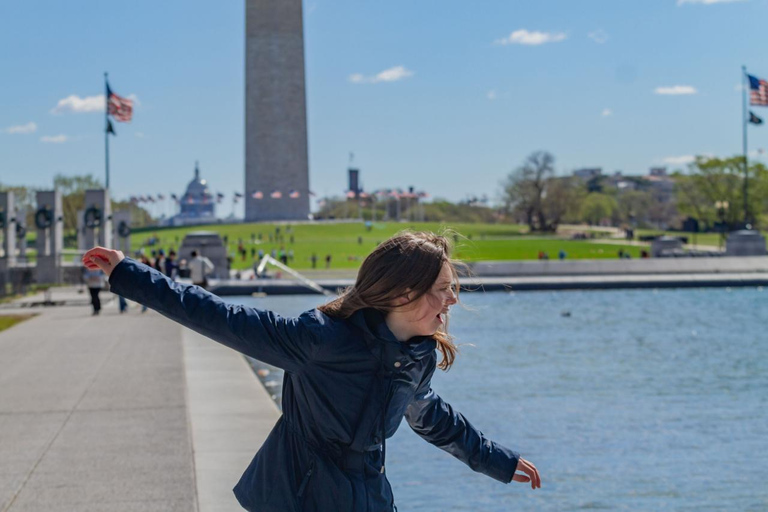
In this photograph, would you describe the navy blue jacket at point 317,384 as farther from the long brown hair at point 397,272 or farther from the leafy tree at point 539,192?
the leafy tree at point 539,192

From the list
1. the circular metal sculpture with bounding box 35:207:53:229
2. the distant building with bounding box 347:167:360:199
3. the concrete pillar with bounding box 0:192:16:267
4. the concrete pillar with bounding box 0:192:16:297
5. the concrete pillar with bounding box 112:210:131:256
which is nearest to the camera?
the concrete pillar with bounding box 0:192:16:297

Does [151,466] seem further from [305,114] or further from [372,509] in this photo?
[305,114]

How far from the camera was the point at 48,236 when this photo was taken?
1501 inches

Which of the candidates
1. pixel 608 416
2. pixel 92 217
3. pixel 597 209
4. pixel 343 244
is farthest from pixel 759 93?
pixel 597 209

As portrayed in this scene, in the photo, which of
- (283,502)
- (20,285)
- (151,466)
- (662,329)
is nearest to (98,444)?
(151,466)

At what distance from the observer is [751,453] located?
923 centimetres

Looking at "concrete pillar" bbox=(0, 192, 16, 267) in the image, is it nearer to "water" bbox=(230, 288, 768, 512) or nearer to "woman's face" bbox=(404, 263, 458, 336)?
"water" bbox=(230, 288, 768, 512)

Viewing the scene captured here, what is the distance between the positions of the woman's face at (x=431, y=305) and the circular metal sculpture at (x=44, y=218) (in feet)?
114

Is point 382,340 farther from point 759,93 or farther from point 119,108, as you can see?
point 759,93

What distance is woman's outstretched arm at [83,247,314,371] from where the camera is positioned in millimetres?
2879

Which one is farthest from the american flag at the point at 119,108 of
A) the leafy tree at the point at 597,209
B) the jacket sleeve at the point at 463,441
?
the leafy tree at the point at 597,209

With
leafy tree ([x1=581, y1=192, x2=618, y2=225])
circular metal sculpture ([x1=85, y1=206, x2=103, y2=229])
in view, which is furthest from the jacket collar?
leafy tree ([x1=581, y1=192, x2=618, y2=225])

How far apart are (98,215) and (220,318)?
106 feet

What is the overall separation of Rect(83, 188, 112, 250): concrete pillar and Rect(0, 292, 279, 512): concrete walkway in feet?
62.1
